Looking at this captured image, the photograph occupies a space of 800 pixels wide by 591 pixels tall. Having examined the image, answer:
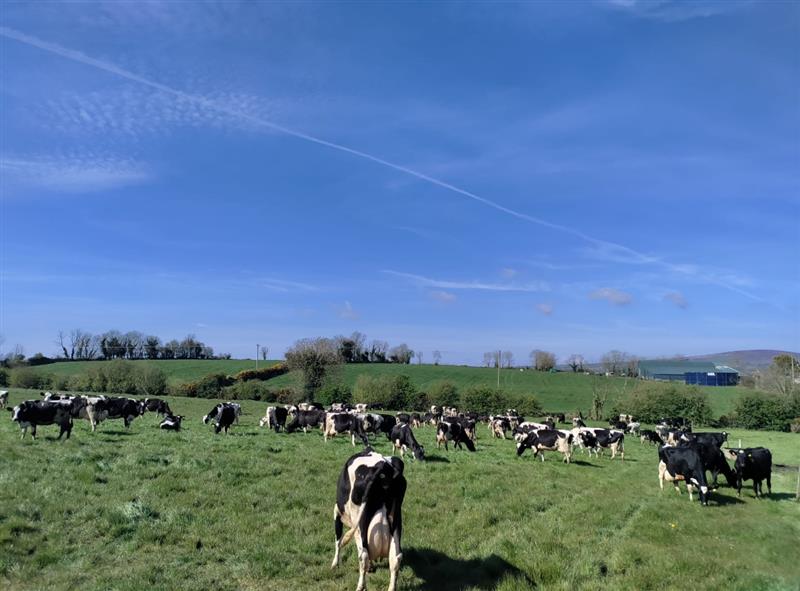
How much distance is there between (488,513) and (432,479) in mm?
4359

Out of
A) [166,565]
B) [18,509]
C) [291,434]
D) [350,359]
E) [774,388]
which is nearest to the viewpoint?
[166,565]

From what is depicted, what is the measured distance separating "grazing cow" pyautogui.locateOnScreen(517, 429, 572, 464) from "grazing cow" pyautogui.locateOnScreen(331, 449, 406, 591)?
18170 mm

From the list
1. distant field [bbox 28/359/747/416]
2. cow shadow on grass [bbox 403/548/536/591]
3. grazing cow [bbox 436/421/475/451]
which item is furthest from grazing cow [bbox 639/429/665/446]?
cow shadow on grass [bbox 403/548/536/591]

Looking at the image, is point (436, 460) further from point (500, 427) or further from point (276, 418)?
point (500, 427)

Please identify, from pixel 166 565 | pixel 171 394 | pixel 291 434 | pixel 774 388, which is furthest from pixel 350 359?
pixel 166 565

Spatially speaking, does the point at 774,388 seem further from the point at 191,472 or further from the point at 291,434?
the point at 191,472

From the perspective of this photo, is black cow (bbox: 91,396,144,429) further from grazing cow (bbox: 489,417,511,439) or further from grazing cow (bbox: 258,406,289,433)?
grazing cow (bbox: 489,417,511,439)

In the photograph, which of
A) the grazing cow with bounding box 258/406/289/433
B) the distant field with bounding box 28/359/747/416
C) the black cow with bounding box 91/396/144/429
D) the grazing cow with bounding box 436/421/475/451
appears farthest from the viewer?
the distant field with bounding box 28/359/747/416

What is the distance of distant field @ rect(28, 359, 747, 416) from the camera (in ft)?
253

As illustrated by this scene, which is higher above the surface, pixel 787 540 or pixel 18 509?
pixel 18 509

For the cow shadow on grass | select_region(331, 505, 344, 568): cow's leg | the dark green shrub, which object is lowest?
the dark green shrub

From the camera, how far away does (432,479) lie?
17.2 metres

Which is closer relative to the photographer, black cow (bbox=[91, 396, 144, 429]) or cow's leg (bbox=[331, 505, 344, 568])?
cow's leg (bbox=[331, 505, 344, 568])

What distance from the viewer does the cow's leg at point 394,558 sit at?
25.9 feet
